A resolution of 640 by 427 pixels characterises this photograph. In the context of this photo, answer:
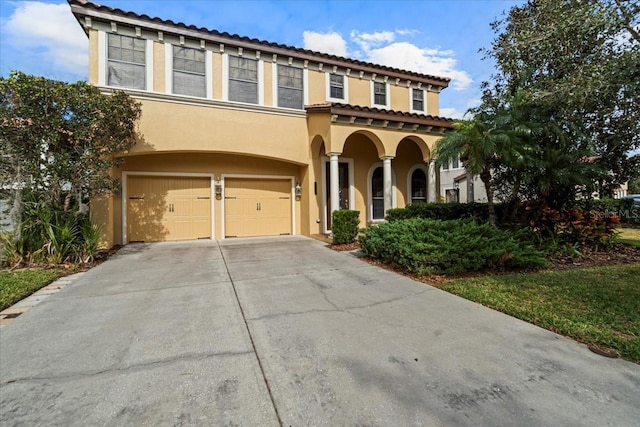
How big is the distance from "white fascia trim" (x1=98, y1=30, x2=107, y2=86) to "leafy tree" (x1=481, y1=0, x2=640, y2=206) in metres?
10.9

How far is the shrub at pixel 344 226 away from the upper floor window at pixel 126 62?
702 cm

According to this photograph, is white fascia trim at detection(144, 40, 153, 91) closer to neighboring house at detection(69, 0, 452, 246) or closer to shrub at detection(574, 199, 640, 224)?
neighboring house at detection(69, 0, 452, 246)

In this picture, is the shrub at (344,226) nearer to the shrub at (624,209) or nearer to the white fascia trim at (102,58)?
the white fascia trim at (102,58)

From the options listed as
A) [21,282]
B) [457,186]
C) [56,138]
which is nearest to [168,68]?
[56,138]

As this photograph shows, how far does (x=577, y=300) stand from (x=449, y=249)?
185 centimetres

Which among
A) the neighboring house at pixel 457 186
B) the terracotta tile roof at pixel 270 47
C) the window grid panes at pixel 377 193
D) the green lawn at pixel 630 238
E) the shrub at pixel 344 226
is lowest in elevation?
the green lawn at pixel 630 238

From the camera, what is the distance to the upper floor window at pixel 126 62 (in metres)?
8.38

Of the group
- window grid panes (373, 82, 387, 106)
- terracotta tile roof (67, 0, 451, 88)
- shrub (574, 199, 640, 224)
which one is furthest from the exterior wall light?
shrub (574, 199, 640, 224)

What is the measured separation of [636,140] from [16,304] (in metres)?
13.4

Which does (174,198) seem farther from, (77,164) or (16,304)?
(16,304)

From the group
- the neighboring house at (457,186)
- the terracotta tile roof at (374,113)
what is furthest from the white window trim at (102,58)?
the neighboring house at (457,186)

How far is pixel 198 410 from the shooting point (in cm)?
197

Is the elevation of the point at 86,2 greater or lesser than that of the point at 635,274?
greater

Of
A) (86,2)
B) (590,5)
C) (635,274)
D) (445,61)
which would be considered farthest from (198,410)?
(445,61)
